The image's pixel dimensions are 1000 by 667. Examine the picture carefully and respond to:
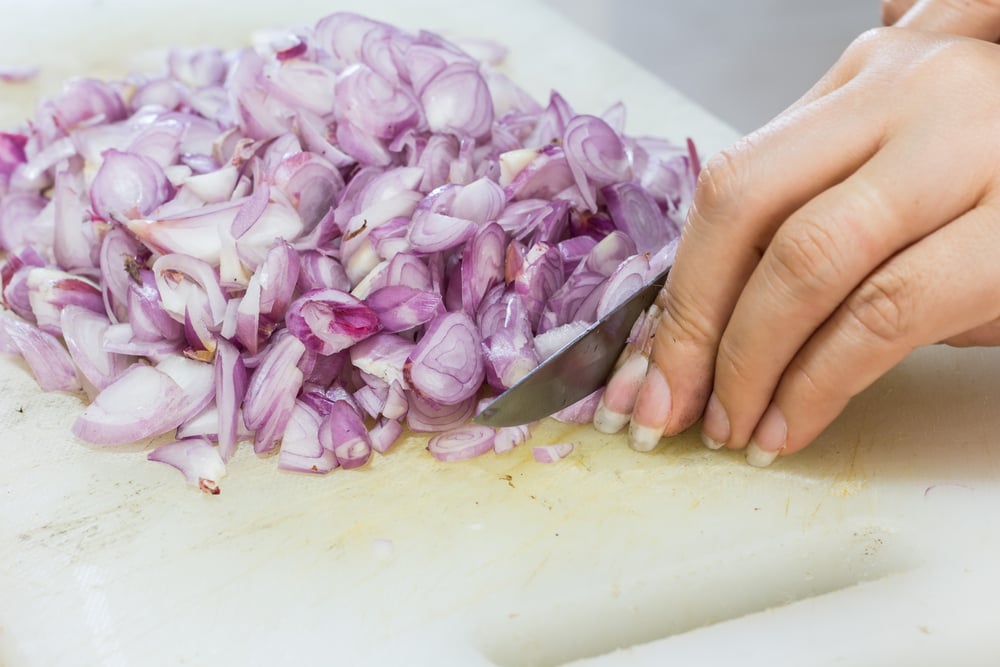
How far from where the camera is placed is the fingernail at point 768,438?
92cm

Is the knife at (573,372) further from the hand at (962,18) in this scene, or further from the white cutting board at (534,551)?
the hand at (962,18)

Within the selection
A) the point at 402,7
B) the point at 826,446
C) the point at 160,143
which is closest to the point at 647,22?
the point at 402,7

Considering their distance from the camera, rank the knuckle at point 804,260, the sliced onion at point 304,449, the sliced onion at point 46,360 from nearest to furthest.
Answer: the knuckle at point 804,260, the sliced onion at point 304,449, the sliced onion at point 46,360

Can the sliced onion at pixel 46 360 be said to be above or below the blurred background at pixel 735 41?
below

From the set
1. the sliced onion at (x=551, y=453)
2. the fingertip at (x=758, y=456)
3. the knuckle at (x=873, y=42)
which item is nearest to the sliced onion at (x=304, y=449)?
the sliced onion at (x=551, y=453)

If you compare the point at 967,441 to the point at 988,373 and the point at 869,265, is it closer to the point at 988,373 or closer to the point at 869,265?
the point at 988,373

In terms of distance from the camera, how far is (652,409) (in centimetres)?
96

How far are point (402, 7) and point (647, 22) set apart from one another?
2.58 feet

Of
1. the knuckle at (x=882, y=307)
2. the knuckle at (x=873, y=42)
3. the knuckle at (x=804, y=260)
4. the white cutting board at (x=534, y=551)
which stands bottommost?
the white cutting board at (x=534, y=551)

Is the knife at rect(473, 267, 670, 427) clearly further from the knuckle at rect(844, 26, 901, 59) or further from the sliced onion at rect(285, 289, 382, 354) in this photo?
the knuckle at rect(844, 26, 901, 59)

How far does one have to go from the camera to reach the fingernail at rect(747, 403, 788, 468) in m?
0.92

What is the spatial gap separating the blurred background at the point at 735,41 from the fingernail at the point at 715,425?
127 centimetres

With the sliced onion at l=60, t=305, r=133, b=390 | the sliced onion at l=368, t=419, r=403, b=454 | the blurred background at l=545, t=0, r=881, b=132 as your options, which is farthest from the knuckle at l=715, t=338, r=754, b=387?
the blurred background at l=545, t=0, r=881, b=132

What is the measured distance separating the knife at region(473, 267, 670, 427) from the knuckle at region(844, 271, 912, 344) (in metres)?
0.24
